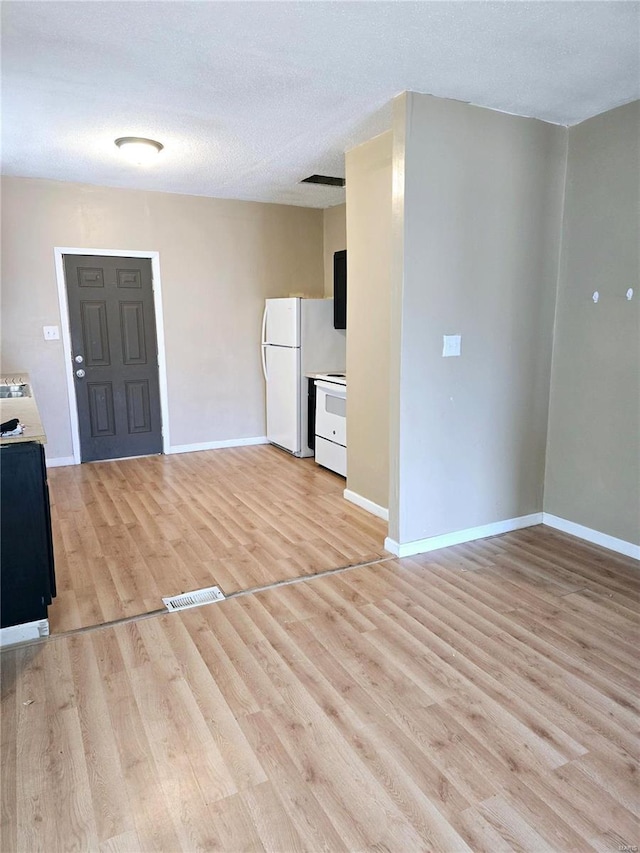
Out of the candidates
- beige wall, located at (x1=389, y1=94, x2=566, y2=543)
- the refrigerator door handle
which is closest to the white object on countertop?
beige wall, located at (x1=389, y1=94, x2=566, y2=543)

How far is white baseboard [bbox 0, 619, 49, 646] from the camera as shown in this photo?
2.35 meters

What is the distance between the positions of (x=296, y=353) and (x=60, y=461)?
2.40m

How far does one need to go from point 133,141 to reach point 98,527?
2.55 m

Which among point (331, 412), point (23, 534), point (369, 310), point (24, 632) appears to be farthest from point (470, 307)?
point (24, 632)

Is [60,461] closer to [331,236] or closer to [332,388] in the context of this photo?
[332,388]

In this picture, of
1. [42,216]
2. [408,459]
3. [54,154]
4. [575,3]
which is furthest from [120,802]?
[42,216]

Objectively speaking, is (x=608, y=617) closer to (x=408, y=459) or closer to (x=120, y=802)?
(x=408, y=459)

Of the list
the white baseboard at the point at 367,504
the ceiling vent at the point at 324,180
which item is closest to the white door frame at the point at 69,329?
the ceiling vent at the point at 324,180

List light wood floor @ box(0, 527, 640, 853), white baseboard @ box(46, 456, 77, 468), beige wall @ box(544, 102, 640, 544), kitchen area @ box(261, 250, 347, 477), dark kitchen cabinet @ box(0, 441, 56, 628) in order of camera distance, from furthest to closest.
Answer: white baseboard @ box(46, 456, 77, 468)
kitchen area @ box(261, 250, 347, 477)
beige wall @ box(544, 102, 640, 544)
dark kitchen cabinet @ box(0, 441, 56, 628)
light wood floor @ box(0, 527, 640, 853)

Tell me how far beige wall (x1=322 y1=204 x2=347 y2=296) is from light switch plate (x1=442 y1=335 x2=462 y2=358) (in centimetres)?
284

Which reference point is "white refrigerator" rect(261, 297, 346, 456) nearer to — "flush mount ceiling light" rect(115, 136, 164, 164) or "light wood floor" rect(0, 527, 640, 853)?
"flush mount ceiling light" rect(115, 136, 164, 164)

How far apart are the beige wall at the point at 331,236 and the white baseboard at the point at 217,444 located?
5.83 feet

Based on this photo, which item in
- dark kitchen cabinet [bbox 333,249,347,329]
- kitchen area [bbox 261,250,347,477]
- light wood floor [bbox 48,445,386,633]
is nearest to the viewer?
light wood floor [bbox 48,445,386,633]

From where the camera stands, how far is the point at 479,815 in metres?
1.58
